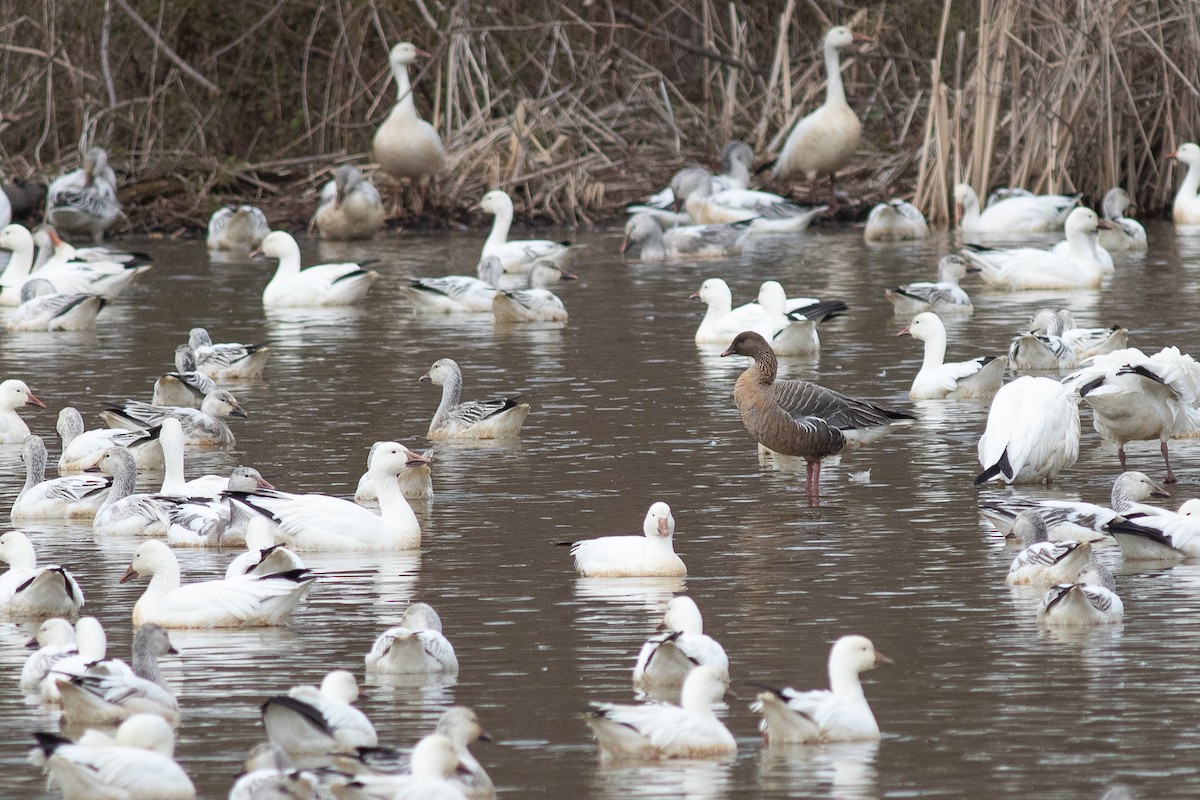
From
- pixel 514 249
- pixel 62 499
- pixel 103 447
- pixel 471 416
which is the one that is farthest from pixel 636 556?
pixel 514 249

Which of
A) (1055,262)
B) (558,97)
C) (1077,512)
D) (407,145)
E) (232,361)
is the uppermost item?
(558,97)

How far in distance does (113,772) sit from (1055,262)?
1475cm

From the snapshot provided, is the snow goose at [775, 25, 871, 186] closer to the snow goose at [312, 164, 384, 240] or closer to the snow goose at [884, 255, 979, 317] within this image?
the snow goose at [312, 164, 384, 240]

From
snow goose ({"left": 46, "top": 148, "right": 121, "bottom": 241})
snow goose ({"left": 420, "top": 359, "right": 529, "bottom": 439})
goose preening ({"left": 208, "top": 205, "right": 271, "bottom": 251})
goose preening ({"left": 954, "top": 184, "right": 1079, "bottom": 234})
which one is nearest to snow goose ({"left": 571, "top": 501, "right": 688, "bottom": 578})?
snow goose ({"left": 420, "top": 359, "right": 529, "bottom": 439})

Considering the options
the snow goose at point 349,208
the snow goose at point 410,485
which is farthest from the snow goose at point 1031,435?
the snow goose at point 349,208

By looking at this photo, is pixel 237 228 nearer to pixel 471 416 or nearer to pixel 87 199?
pixel 87 199

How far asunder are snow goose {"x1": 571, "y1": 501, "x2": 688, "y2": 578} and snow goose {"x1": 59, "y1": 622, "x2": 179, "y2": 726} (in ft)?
7.88

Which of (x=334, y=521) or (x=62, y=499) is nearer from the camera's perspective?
(x=334, y=521)

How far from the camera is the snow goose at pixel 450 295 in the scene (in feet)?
60.2

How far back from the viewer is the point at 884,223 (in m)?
23.7

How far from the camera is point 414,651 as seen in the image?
6855mm

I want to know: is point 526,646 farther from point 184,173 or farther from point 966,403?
point 184,173

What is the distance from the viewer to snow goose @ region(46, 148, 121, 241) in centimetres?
2531

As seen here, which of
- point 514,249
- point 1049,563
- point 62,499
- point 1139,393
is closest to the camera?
point 1049,563
